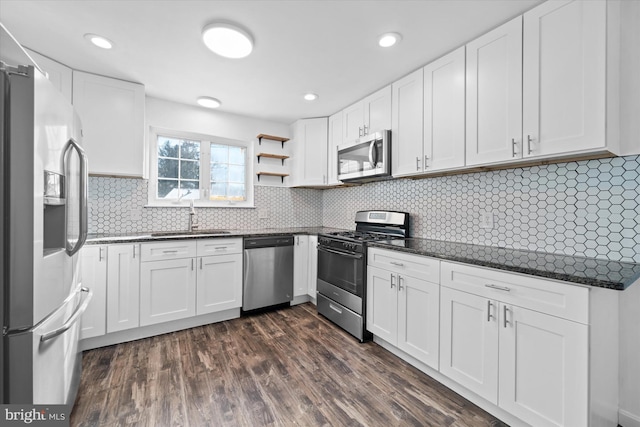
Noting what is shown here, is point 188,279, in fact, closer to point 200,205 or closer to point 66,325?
point 200,205

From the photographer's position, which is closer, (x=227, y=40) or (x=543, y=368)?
(x=543, y=368)

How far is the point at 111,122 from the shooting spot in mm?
2586

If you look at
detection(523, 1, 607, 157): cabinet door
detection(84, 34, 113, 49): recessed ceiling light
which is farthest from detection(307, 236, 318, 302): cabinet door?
detection(84, 34, 113, 49): recessed ceiling light

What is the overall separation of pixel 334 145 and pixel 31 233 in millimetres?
2914

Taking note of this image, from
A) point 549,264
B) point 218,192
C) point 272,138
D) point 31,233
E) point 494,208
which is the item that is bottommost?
point 549,264

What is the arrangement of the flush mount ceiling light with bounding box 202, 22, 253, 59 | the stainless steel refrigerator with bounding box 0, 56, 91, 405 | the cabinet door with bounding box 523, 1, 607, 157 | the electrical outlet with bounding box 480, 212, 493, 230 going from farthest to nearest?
the electrical outlet with bounding box 480, 212, 493, 230
the flush mount ceiling light with bounding box 202, 22, 253, 59
the cabinet door with bounding box 523, 1, 607, 157
the stainless steel refrigerator with bounding box 0, 56, 91, 405

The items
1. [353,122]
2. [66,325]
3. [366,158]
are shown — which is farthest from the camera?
[353,122]

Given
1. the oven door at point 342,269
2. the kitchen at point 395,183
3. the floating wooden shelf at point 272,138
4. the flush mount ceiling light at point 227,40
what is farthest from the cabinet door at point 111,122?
the oven door at point 342,269

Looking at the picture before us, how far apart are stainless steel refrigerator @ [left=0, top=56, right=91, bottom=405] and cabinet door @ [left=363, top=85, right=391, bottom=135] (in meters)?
2.39

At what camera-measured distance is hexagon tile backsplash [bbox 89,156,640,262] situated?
5.10ft

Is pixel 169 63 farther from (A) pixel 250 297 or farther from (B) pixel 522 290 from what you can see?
(B) pixel 522 290

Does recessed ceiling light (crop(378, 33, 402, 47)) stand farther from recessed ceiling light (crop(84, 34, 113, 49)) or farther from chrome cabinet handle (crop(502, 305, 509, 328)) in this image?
recessed ceiling light (crop(84, 34, 113, 49))

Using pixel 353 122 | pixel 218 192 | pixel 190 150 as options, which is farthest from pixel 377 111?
pixel 190 150

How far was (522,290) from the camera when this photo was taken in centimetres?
141
